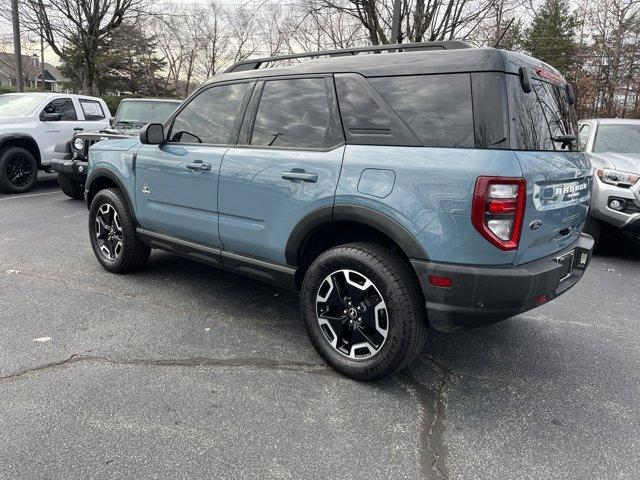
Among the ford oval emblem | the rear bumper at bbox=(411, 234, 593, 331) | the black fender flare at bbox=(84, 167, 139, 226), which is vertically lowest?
the rear bumper at bbox=(411, 234, 593, 331)

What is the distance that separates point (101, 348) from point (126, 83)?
131 feet

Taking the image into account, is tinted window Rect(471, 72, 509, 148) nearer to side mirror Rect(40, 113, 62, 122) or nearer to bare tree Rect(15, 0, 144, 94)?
side mirror Rect(40, 113, 62, 122)

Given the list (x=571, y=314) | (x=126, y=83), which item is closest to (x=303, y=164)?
(x=571, y=314)

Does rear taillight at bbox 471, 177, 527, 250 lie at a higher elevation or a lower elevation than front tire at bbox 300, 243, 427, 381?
higher

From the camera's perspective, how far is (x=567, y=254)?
291cm

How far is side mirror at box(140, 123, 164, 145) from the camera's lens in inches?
153

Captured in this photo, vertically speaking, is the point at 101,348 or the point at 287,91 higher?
the point at 287,91

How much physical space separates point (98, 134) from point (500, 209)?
22.3ft

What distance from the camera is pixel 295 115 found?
3.21 m

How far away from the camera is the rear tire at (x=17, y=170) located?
8.77 m

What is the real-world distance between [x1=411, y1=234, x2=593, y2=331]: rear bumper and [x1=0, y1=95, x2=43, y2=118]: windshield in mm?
9301

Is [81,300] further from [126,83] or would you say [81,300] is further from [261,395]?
[126,83]

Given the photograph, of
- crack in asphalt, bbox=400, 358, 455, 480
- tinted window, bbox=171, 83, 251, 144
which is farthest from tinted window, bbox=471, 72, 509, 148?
tinted window, bbox=171, 83, 251, 144

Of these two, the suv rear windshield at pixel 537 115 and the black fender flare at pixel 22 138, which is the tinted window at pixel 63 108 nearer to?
the black fender flare at pixel 22 138
